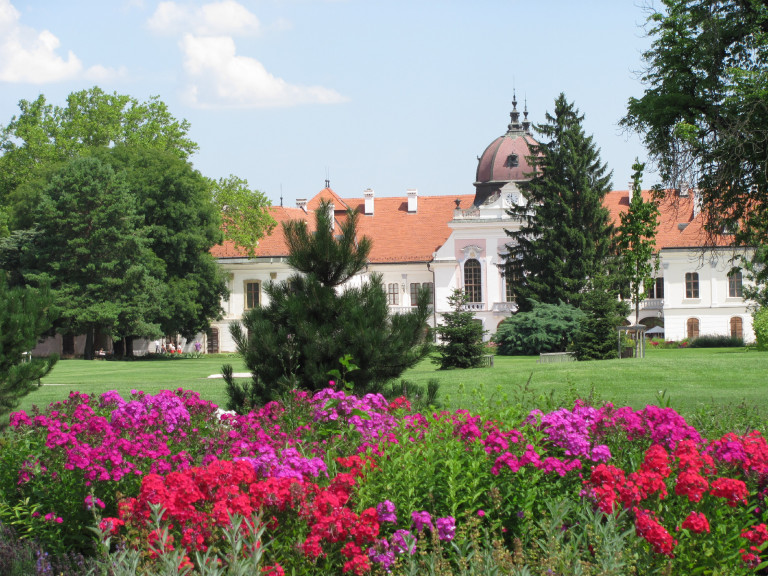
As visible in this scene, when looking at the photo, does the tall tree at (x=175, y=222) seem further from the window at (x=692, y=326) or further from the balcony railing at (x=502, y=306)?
the window at (x=692, y=326)

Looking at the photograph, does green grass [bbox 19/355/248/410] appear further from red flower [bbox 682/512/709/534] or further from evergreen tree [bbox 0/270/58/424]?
red flower [bbox 682/512/709/534]

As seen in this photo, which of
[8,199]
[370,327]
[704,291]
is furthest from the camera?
[704,291]

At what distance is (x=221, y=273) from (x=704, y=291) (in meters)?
28.8

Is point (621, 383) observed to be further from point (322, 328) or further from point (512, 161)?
point (512, 161)

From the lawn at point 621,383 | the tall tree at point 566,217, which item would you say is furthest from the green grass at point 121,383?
the tall tree at point 566,217

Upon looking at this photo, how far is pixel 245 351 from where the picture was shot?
32.7 ft

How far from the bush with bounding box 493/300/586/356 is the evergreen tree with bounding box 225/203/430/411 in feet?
92.4

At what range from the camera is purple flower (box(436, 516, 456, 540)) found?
4855mm

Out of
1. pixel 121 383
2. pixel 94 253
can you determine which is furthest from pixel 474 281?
pixel 121 383

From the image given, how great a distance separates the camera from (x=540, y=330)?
127 ft

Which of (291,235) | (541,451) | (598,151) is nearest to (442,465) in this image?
(541,451)

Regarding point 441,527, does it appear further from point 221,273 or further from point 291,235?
point 221,273

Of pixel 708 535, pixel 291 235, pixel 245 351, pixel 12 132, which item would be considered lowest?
pixel 708 535

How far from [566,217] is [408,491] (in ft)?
128
